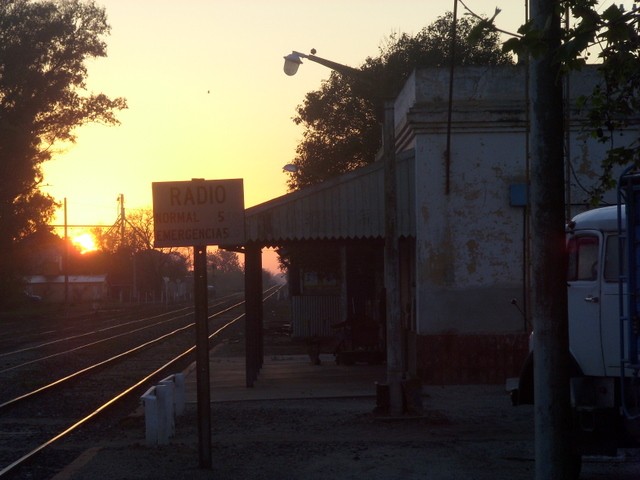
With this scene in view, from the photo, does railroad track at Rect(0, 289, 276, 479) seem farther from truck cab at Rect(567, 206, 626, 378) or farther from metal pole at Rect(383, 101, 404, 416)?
truck cab at Rect(567, 206, 626, 378)

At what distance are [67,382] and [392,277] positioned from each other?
935 centimetres

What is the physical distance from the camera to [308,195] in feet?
61.2

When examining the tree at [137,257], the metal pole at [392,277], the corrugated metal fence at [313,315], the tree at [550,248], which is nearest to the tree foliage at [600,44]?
the tree at [550,248]

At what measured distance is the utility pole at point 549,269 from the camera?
753 centimetres

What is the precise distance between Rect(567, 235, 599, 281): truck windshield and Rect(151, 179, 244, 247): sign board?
3156 millimetres

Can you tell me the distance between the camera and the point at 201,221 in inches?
427

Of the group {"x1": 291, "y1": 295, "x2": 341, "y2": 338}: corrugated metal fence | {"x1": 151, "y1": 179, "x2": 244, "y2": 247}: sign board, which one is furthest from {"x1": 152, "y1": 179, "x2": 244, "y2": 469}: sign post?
{"x1": 291, "y1": 295, "x2": 341, "y2": 338}: corrugated metal fence

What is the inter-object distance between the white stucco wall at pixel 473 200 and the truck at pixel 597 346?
860cm

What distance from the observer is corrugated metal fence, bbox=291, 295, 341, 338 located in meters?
35.6

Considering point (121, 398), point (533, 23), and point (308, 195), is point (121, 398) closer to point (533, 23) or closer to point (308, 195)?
point (308, 195)

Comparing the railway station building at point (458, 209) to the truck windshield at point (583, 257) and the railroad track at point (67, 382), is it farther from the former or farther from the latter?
the truck windshield at point (583, 257)

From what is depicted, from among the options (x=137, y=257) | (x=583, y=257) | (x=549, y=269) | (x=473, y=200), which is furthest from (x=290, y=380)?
(x=137, y=257)

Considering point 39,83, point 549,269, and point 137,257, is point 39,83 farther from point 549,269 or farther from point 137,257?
point 137,257

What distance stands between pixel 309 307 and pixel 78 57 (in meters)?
23.4
